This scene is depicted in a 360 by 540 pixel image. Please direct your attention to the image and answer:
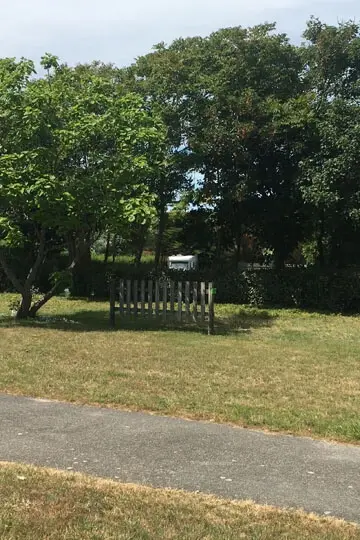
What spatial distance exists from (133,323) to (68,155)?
179 inches

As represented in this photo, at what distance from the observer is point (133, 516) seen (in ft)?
12.2

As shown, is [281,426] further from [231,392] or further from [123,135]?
[123,135]

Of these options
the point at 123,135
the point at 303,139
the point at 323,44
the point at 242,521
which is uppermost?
the point at 323,44

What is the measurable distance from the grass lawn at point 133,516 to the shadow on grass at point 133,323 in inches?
371

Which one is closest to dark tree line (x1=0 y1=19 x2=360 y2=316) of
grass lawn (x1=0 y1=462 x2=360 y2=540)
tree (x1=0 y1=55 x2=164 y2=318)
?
tree (x1=0 y1=55 x2=164 y2=318)

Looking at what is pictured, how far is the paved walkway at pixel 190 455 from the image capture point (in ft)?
13.9

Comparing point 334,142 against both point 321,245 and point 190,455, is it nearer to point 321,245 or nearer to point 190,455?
point 321,245

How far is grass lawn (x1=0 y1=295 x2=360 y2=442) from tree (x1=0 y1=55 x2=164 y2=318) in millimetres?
2703

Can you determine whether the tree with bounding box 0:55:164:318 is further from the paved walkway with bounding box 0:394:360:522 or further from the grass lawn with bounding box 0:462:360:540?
the grass lawn with bounding box 0:462:360:540

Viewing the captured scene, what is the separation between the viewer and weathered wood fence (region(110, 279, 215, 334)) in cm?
1419

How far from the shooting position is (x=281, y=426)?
19.4 ft

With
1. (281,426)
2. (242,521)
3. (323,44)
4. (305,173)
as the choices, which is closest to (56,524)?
(242,521)

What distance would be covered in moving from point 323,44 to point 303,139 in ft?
13.2

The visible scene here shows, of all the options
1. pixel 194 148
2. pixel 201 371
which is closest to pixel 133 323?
pixel 201 371
